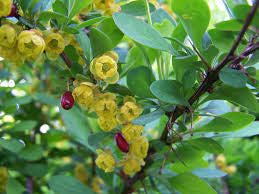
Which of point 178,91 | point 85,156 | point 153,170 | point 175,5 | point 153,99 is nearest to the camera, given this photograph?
point 175,5

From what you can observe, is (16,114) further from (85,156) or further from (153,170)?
(153,170)

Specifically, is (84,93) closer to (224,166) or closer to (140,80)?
(140,80)

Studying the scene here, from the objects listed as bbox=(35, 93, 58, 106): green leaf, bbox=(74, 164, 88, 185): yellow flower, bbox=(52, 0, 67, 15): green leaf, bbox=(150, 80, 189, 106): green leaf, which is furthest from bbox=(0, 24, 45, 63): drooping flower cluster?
bbox=(74, 164, 88, 185): yellow flower


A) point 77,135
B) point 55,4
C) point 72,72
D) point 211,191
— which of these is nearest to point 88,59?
point 72,72

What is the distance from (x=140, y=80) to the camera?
0.83m

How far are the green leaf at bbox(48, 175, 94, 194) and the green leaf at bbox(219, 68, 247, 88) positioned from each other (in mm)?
701

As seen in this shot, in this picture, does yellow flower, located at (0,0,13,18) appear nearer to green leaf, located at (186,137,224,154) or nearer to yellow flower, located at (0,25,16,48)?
yellow flower, located at (0,25,16,48)

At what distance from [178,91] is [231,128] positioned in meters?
0.20

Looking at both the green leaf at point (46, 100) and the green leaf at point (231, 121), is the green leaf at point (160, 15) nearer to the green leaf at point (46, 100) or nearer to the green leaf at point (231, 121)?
the green leaf at point (231, 121)

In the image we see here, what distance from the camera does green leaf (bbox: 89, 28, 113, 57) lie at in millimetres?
751

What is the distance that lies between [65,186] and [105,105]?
0.44m

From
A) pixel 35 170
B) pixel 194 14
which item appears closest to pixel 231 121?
pixel 194 14

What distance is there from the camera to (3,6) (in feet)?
2.31

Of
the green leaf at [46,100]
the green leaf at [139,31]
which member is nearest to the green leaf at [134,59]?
the green leaf at [139,31]
